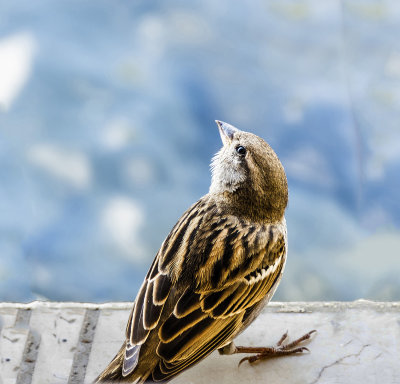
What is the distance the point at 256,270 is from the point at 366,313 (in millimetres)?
692

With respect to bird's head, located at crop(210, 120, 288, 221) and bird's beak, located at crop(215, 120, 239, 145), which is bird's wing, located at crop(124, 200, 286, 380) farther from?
bird's beak, located at crop(215, 120, 239, 145)

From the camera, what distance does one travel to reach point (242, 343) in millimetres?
2881

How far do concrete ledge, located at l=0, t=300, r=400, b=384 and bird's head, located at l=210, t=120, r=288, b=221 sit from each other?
54cm

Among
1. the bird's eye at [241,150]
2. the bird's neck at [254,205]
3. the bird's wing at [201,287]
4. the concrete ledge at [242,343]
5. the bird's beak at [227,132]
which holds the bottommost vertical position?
the concrete ledge at [242,343]

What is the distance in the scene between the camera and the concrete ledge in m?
2.72

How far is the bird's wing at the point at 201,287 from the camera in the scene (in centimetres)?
238

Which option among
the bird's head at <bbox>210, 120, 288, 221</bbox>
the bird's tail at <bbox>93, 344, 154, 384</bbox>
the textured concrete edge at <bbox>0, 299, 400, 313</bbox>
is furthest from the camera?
the textured concrete edge at <bbox>0, 299, 400, 313</bbox>

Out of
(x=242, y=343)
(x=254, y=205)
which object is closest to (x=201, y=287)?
(x=254, y=205)

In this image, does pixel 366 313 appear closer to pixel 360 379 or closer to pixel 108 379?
pixel 360 379

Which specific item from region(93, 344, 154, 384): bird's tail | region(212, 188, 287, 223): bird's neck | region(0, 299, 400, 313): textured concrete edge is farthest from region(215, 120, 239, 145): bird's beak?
region(93, 344, 154, 384): bird's tail

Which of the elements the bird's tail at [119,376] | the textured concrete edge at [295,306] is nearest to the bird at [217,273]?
the bird's tail at [119,376]

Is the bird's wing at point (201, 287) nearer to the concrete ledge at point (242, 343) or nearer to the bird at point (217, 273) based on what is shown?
the bird at point (217, 273)

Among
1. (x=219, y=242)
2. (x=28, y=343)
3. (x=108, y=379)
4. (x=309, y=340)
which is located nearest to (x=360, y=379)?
(x=309, y=340)

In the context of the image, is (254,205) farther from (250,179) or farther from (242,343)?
(242,343)
